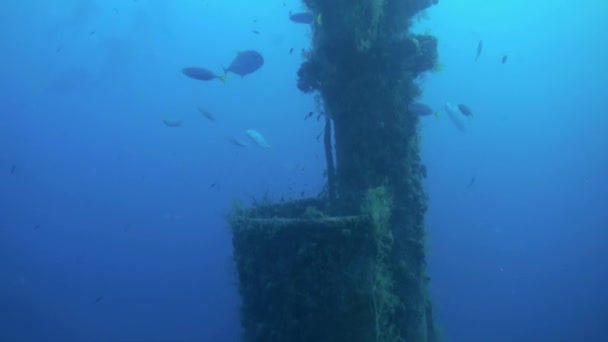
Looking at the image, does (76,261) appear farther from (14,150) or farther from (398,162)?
(398,162)

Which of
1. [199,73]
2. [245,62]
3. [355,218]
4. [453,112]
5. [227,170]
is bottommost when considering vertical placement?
[227,170]

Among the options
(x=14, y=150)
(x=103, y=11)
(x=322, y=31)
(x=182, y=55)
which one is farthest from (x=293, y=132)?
(x=322, y=31)

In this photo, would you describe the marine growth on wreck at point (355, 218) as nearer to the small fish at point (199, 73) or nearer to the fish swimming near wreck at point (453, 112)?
the small fish at point (199, 73)

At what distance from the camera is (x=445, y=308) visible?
31125 mm

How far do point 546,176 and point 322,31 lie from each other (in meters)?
74.1

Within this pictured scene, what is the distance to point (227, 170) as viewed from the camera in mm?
60125

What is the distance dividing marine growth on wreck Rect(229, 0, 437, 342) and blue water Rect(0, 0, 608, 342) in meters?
1.36

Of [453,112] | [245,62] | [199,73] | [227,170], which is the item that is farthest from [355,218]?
[227,170]

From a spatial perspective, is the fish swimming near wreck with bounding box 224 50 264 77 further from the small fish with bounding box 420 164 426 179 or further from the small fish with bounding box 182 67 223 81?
the small fish with bounding box 420 164 426 179

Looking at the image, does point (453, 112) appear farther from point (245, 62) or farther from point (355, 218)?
point (355, 218)

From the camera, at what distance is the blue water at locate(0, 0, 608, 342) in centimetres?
3136

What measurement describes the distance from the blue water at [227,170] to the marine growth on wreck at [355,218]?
1.36 m

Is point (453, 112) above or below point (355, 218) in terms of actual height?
below

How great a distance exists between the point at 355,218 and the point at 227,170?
56657mm
